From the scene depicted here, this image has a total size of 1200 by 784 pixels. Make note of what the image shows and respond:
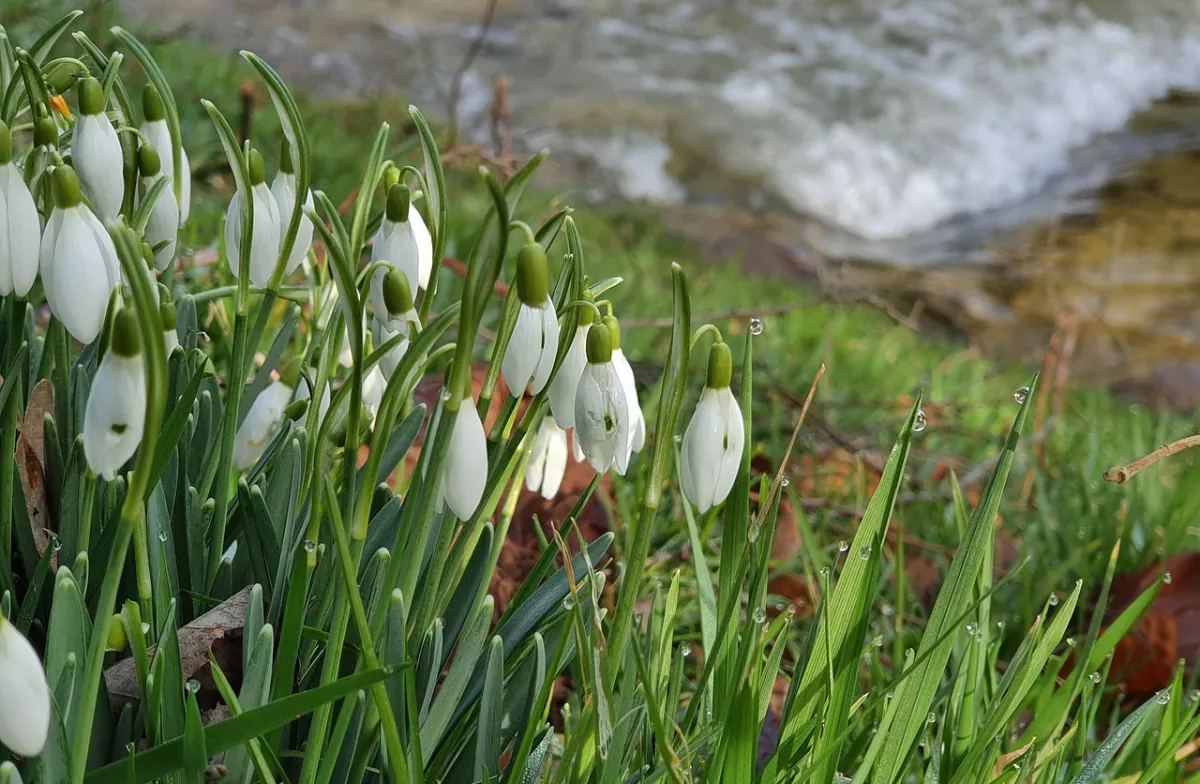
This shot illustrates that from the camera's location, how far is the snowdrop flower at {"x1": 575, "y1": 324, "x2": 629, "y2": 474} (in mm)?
646

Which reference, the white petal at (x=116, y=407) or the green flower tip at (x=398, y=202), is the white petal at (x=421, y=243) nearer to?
the green flower tip at (x=398, y=202)

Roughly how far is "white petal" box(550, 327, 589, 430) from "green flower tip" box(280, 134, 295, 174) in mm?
263

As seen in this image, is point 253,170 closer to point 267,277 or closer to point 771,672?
point 267,277

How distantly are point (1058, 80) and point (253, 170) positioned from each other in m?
11.5

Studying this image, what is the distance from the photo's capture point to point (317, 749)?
65cm

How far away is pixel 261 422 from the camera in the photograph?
32.7 inches

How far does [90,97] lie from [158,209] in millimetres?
105

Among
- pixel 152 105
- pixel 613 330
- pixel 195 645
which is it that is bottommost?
pixel 195 645

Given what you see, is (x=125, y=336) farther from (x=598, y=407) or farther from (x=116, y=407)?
(x=598, y=407)

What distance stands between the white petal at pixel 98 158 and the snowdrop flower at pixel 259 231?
79 mm

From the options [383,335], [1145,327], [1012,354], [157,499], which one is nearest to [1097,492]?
[383,335]

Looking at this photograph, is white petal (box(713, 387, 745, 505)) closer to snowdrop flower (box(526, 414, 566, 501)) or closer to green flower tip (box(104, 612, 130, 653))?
snowdrop flower (box(526, 414, 566, 501))

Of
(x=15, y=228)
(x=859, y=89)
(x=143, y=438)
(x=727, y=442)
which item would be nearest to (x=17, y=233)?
(x=15, y=228)

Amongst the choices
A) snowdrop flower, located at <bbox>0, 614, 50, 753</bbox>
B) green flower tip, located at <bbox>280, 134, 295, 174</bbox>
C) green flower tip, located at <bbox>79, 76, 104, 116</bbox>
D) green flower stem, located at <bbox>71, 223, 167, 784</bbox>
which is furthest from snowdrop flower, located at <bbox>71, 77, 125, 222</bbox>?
snowdrop flower, located at <bbox>0, 614, 50, 753</bbox>
